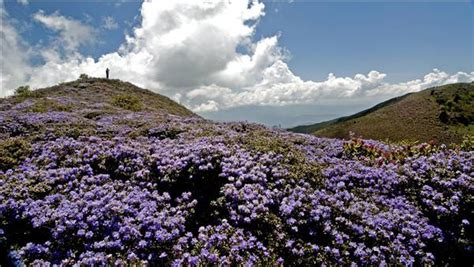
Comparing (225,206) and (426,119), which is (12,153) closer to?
(225,206)

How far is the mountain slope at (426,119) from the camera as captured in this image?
84.9 metres

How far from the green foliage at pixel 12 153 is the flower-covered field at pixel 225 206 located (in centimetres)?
3

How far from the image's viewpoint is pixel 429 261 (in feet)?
23.7

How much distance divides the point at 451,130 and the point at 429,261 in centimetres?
8978

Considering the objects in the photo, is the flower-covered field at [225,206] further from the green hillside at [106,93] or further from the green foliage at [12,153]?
the green hillside at [106,93]

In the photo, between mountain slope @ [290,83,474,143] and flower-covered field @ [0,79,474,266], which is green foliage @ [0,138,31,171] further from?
mountain slope @ [290,83,474,143]

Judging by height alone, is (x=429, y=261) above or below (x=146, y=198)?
below

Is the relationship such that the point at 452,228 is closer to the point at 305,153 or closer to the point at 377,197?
the point at 377,197

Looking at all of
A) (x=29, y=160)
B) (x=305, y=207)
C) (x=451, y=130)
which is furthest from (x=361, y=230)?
(x=451, y=130)

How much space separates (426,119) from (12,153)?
96.0m

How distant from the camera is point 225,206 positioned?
805cm

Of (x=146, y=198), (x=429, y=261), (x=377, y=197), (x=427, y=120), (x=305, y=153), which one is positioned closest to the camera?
(x=429, y=261)

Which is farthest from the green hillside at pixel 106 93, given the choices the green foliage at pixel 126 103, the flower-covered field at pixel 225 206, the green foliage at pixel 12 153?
the flower-covered field at pixel 225 206

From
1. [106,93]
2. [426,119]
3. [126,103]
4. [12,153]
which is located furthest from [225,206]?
[426,119]
